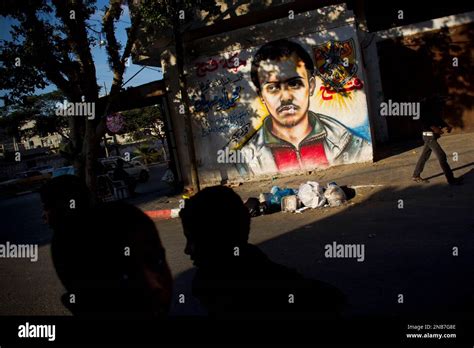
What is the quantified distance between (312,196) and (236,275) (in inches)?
243

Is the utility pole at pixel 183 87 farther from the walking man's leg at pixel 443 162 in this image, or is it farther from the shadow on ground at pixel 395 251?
the walking man's leg at pixel 443 162

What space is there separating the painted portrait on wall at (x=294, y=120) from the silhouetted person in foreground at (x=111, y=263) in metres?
9.91

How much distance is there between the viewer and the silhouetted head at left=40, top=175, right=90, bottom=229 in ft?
7.29

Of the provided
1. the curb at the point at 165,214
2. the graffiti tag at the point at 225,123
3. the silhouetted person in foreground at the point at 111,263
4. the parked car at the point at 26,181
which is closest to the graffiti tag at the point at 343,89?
the graffiti tag at the point at 225,123

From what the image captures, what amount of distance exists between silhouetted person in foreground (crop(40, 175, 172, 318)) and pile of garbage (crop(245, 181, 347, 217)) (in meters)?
6.05

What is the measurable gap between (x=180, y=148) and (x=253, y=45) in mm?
3697

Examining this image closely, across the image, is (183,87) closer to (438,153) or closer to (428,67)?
(438,153)

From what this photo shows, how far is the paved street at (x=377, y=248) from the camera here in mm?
3697

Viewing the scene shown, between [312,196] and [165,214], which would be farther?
[165,214]

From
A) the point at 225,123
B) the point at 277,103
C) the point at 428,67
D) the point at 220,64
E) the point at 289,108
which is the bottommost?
the point at 225,123

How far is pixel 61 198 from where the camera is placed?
2.25m

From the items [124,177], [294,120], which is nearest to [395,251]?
[294,120]

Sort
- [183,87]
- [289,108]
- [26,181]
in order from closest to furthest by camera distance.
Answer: [183,87], [289,108], [26,181]

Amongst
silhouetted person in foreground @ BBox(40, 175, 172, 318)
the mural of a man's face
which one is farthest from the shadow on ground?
the mural of a man's face
